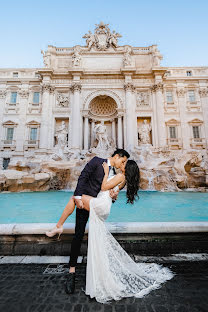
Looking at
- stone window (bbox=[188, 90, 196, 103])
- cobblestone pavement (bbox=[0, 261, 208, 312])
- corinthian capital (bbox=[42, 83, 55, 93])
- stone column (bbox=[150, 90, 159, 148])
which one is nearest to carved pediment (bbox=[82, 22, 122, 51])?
corinthian capital (bbox=[42, 83, 55, 93])

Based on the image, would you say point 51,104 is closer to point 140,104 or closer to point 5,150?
point 5,150

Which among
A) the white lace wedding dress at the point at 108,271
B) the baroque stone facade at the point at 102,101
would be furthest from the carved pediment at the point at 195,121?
the white lace wedding dress at the point at 108,271

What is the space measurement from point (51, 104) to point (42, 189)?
11.5m

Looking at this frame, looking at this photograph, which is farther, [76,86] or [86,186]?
[76,86]

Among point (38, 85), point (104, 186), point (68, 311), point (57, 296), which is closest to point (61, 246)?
point (57, 296)

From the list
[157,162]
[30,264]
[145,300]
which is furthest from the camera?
[157,162]

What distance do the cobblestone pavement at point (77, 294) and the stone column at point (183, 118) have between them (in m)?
17.2

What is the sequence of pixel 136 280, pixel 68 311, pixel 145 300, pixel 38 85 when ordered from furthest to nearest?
1. pixel 38 85
2. pixel 136 280
3. pixel 145 300
4. pixel 68 311

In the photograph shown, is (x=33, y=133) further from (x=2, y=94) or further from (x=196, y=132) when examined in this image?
A: (x=196, y=132)

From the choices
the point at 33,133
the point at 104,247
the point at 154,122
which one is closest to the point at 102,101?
the point at 154,122

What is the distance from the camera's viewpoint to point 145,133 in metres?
16.9

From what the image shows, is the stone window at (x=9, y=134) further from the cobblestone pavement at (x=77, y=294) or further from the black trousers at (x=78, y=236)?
the black trousers at (x=78, y=236)

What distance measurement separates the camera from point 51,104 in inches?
683

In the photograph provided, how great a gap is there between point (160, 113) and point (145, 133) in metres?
2.55
